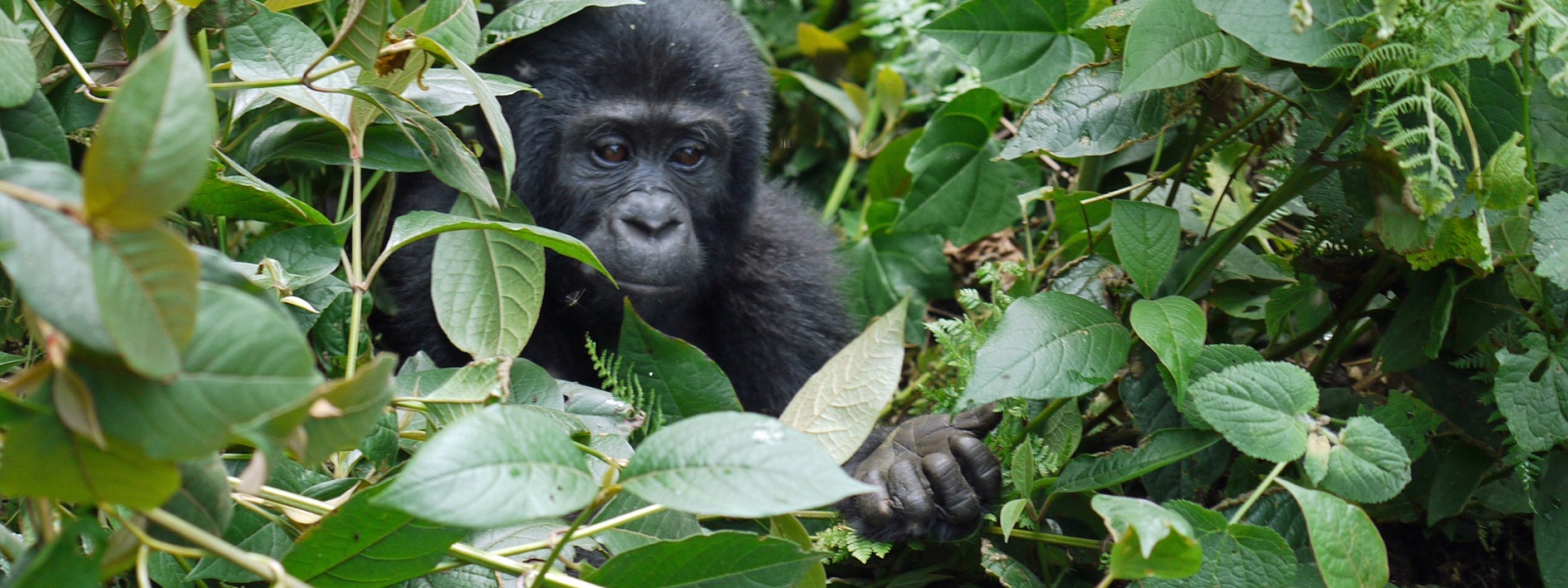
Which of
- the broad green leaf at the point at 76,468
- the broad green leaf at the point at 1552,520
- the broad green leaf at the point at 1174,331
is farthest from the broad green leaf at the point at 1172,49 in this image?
the broad green leaf at the point at 76,468

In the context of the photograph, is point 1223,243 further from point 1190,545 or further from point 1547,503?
point 1190,545

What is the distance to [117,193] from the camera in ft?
2.86

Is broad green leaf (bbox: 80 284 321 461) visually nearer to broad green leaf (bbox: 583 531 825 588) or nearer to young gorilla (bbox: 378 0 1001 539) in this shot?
broad green leaf (bbox: 583 531 825 588)

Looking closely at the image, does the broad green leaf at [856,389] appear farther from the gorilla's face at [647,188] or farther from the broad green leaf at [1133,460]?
the gorilla's face at [647,188]

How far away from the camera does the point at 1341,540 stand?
142 centimetres

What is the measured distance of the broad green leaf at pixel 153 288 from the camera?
873 mm

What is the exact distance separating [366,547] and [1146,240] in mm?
1223

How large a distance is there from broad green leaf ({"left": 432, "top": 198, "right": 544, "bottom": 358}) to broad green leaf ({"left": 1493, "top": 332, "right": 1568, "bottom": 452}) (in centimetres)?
143

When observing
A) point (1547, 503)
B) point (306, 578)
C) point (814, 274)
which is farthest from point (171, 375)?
point (814, 274)

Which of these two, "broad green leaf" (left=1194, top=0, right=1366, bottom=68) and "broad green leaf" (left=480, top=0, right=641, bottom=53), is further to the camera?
"broad green leaf" (left=480, top=0, right=641, bottom=53)

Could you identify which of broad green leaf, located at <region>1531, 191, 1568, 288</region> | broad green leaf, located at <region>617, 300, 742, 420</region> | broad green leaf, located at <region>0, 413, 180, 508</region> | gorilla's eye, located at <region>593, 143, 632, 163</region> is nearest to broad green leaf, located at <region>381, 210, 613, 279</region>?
broad green leaf, located at <region>617, 300, 742, 420</region>

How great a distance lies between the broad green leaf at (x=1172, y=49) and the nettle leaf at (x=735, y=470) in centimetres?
87

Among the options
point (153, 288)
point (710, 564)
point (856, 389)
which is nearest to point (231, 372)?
point (153, 288)

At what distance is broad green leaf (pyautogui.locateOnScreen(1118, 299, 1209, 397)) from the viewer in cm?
167
